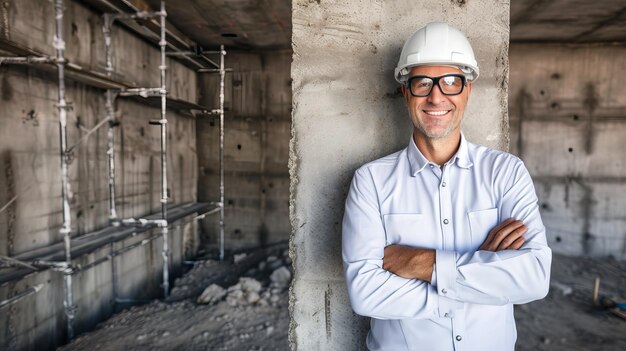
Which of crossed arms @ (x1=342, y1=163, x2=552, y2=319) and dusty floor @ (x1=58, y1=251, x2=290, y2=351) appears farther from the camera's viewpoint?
dusty floor @ (x1=58, y1=251, x2=290, y2=351)

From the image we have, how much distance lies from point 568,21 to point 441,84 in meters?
6.74

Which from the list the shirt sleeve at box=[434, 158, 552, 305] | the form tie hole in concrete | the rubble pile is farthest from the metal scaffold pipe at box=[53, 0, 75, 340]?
the form tie hole in concrete

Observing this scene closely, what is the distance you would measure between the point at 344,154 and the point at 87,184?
4248 mm

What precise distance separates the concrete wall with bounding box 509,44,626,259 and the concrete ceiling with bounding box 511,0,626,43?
1.29 feet

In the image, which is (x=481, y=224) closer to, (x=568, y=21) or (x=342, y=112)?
(x=342, y=112)

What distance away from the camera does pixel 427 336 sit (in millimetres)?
1500

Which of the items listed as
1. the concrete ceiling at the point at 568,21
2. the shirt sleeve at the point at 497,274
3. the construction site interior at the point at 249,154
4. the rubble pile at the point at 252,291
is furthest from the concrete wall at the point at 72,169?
the concrete ceiling at the point at 568,21

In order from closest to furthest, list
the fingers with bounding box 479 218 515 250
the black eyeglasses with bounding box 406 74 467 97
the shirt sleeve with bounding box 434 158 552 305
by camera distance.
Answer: the shirt sleeve with bounding box 434 158 552 305, the fingers with bounding box 479 218 515 250, the black eyeglasses with bounding box 406 74 467 97

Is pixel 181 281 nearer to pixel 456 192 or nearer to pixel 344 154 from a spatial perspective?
pixel 344 154

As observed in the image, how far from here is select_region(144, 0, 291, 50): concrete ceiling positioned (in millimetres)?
5719

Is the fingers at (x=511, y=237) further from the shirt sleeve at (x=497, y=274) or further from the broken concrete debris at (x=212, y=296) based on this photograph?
the broken concrete debris at (x=212, y=296)

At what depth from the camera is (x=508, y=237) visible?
1.41m

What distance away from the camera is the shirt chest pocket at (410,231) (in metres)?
1.57

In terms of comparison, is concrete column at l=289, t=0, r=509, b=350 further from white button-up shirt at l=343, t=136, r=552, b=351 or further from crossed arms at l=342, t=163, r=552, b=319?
crossed arms at l=342, t=163, r=552, b=319
